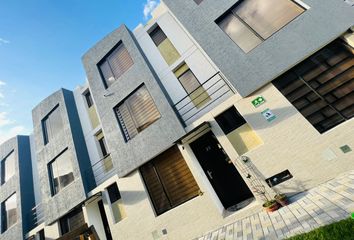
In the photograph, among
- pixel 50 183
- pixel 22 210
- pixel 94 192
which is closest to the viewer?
pixel 94 192

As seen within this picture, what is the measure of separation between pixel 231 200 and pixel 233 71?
474 centimetres

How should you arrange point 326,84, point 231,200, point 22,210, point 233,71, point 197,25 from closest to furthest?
1. point 326,84
2. point 233,71
3. point 231,200
4. point 197,25
5. point 22,210

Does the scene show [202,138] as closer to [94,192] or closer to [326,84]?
[326,84]

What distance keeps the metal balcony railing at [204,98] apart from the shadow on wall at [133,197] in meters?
3.51

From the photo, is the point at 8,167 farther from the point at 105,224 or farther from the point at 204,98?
the point at 204,98

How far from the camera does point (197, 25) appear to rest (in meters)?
7.95

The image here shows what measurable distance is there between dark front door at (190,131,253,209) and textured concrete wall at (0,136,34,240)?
1230 centimetres

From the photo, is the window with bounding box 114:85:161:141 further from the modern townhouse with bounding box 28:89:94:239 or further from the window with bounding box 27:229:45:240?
the window with bounding box 27:229:45:240

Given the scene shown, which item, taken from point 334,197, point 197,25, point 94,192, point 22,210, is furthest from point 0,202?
point 334,197

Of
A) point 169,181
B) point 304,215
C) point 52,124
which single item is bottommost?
point 304,215

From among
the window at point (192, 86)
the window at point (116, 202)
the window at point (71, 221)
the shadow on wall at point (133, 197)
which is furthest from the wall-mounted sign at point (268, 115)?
the window at point (71, 221)

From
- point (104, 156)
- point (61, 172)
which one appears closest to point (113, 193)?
point (104, 156)

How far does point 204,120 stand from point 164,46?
486cm

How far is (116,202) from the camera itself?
8.95 metres
